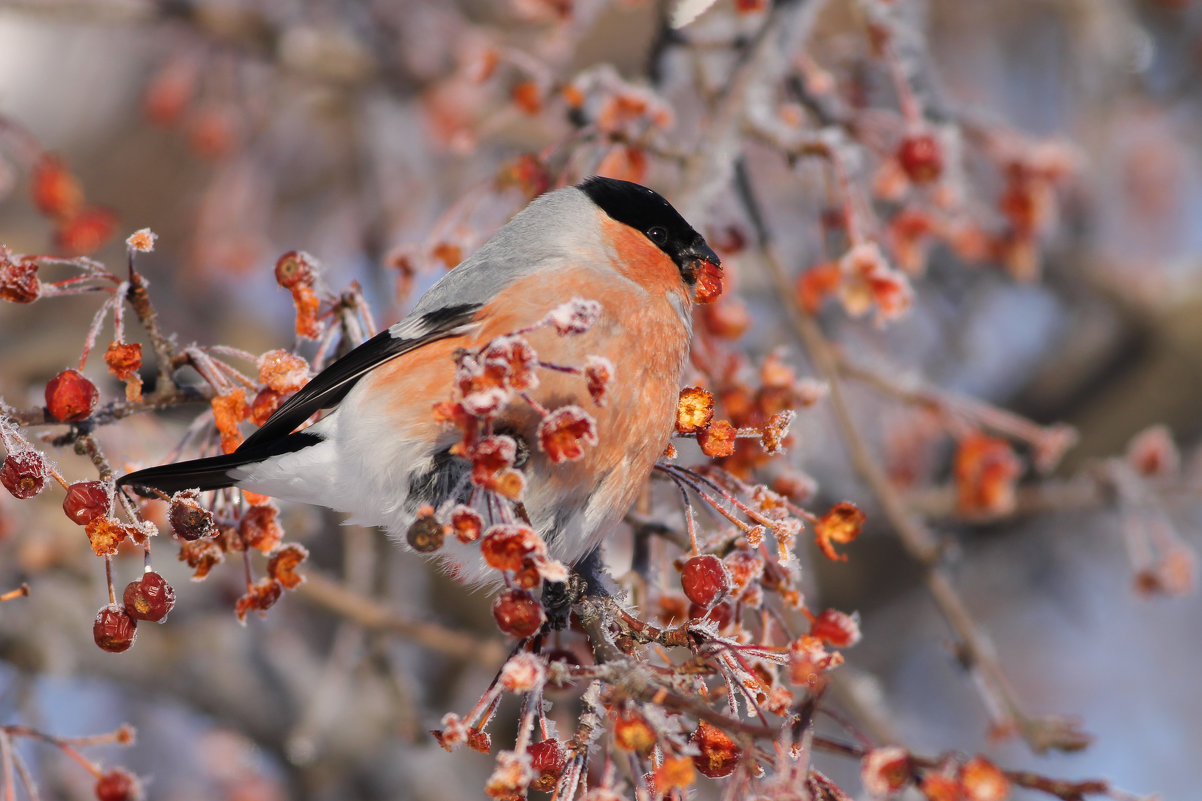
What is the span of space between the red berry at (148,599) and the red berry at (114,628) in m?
0.01

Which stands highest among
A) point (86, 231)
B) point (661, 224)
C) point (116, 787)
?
point (661, 224)

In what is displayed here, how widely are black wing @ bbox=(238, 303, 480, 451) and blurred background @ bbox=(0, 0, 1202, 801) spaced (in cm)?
43

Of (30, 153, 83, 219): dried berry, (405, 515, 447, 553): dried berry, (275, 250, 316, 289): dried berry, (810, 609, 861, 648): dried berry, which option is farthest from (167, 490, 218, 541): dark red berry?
(30, 153, 83, 219): dried berry

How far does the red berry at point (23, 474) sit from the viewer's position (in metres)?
1.32

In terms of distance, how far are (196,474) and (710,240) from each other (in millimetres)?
1245

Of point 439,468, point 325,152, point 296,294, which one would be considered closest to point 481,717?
point 439,468

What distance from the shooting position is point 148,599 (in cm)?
142

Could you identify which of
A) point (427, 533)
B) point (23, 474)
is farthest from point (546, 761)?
point (23, 474)

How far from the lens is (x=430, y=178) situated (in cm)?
413

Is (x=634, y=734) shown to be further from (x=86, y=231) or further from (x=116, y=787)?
(x=86, y=231)

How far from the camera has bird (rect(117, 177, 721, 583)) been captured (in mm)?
1578

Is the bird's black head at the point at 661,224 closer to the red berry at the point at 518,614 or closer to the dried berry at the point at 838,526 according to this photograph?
the dried berry at the point at 838,526

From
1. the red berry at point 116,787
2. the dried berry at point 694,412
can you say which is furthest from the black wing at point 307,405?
the red berry at point 116,787

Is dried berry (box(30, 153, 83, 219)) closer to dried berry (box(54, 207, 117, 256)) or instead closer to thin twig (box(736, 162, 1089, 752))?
dried berry (box(54, 207, 117, 256))
